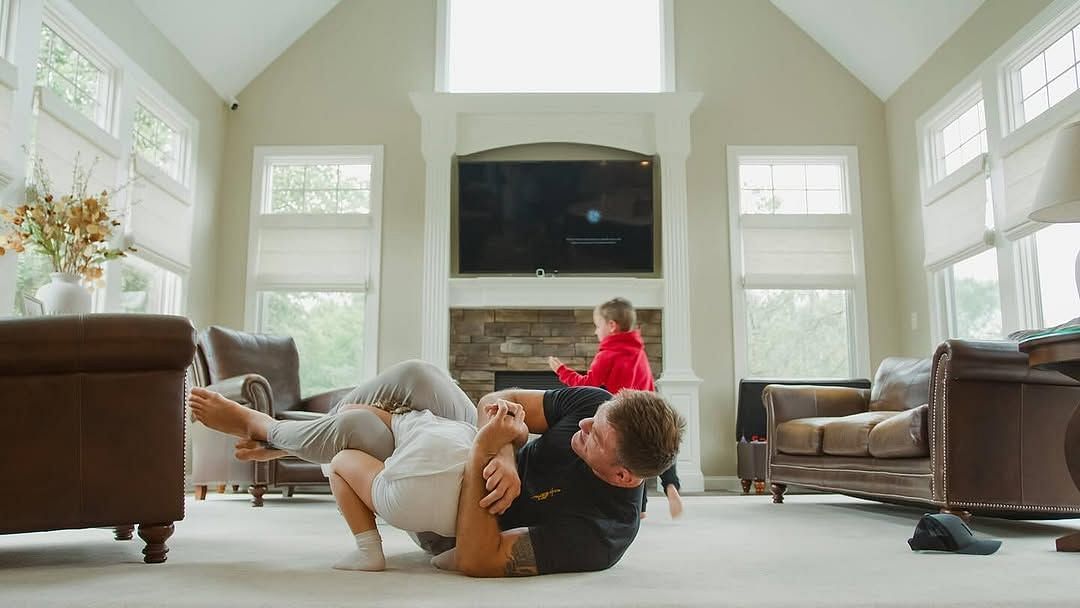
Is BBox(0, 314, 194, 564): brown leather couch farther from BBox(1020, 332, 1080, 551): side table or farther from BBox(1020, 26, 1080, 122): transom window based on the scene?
BBox(1020, 26, 1080, 122): transom window

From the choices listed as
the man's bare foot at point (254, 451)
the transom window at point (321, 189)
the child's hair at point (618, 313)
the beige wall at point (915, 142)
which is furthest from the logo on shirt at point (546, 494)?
the transom window at point (321, 189)

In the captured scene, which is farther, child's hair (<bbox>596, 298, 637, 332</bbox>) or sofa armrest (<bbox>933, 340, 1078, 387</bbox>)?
child's hair (<bbox>596, 298, 637, 332</bbox>)

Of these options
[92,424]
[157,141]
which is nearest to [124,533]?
[92,424]

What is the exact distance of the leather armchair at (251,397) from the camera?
4.59m

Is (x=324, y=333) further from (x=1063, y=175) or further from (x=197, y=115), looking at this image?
(x=1063, y=175)

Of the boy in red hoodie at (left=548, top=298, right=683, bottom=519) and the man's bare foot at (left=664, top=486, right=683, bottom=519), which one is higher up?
the boy in red hoodie at (left=548, top=298, right=683, bottom=519)

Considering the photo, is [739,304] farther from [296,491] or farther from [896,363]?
[296,491]

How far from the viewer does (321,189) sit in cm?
714

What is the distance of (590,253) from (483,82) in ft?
5.72

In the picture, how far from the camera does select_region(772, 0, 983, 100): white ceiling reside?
236 inches

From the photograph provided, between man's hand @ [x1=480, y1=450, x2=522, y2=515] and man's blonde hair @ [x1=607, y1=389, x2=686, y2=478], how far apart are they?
0.80ft

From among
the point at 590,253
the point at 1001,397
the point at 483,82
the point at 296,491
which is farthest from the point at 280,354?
the point at 1001,397

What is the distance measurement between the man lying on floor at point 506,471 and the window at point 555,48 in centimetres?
542

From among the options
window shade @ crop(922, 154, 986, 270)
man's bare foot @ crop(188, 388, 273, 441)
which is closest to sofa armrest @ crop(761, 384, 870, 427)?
window shade @ crop(922, 154, 986, 270)
